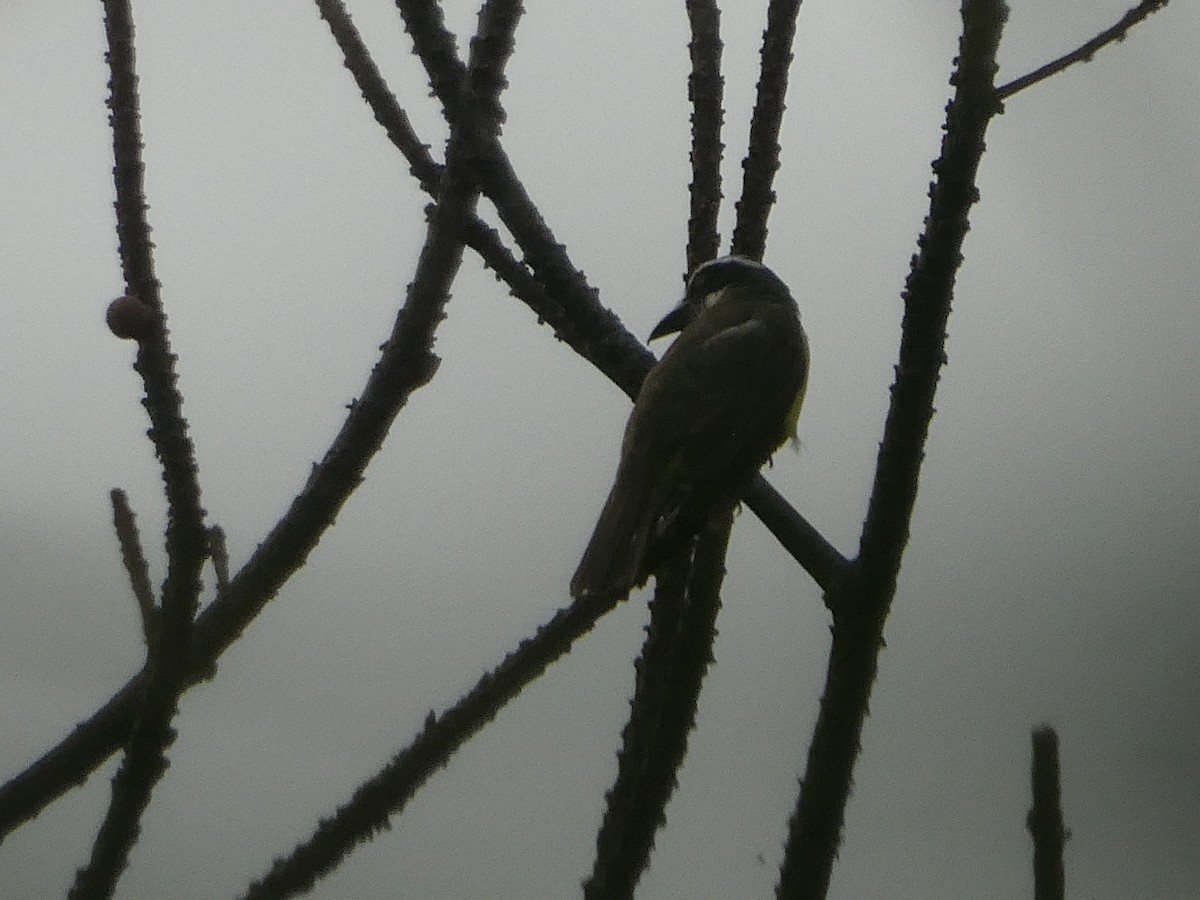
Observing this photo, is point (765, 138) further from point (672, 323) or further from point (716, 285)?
point (672, 323)

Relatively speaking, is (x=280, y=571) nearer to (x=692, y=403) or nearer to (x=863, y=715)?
(x=863, y=715)

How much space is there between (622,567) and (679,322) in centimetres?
139

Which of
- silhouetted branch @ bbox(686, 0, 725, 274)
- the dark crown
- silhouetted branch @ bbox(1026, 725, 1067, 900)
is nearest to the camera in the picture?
silhouetted branch @ bbox(1026, 725, 1067, 900)

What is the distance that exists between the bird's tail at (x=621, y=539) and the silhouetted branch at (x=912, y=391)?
28.3 inches

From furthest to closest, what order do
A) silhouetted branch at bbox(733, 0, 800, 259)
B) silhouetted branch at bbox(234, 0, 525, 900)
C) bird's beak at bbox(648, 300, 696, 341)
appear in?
bird's beak at bbox(648, 300, 696, 341)
silhouetted branch at bbox(733, 0, 800, 259)
silhouetted branch at bbox(234, 0, 525, 900)

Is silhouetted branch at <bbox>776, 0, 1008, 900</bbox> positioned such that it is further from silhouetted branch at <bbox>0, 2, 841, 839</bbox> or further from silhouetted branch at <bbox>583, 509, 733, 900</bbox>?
silhouetted branch at <bbox>583, 509, 733, 900</bbox>

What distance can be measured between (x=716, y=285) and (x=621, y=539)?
876 mm

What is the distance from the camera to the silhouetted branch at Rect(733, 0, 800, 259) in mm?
2424

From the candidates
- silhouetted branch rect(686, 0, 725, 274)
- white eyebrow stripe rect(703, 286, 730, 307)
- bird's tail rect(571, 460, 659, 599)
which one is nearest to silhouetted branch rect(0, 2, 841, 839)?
bird's tail rect(571, 460, 659, 599)

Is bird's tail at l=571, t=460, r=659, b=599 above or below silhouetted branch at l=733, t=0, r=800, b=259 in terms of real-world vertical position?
below

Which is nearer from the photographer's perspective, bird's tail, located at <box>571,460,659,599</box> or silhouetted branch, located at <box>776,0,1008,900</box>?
silhouetted branch, located at <box>776,0,1008,900</box>

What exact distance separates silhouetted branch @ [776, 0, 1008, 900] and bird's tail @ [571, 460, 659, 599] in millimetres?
718

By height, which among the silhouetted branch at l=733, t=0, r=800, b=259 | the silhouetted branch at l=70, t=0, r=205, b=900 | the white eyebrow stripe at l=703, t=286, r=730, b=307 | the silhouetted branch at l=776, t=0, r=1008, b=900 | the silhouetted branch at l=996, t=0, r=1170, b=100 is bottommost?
the silhouetted branch at l=70, t=0, r=205, b=900

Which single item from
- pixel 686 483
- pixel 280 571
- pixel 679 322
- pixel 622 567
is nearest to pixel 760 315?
pixel 679 322
